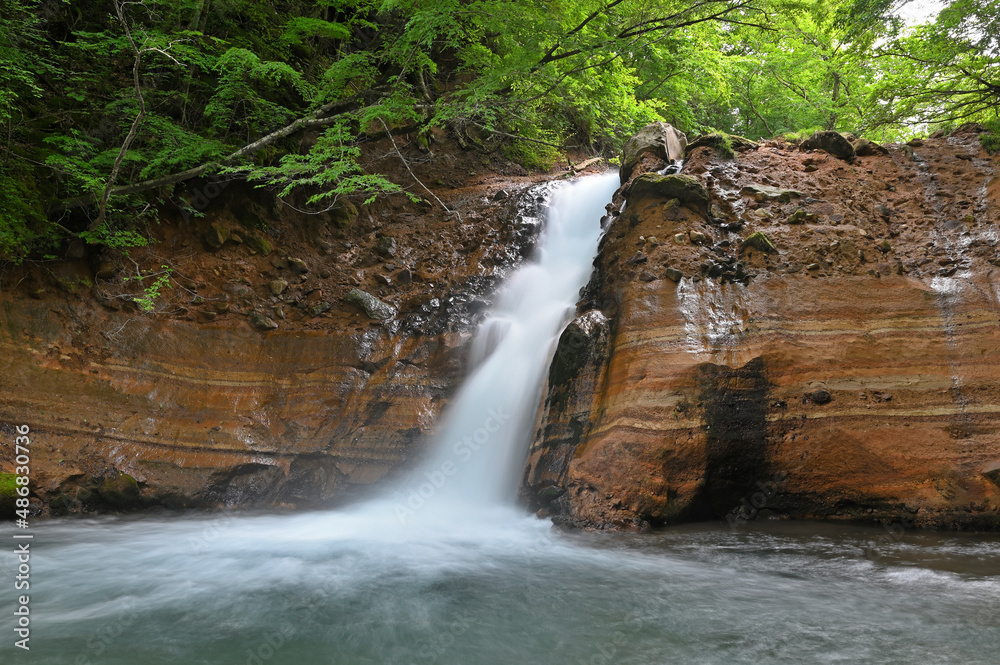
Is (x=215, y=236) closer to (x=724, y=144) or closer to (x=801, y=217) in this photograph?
(x=724, y=144)

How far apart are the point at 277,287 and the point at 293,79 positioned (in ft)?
10.8

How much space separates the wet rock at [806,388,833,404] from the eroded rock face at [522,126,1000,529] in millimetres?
26

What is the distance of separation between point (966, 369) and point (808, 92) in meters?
12.2

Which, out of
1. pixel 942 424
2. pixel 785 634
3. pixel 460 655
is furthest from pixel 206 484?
pixel 942 424

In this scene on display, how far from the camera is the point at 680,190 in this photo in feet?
24.7

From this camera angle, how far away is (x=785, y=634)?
133 inches

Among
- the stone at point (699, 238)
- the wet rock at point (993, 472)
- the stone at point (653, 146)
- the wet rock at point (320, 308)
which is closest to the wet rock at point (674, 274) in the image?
the stone at point (699, 238)

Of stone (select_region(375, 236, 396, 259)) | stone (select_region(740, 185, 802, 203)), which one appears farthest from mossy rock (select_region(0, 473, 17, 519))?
stone (select_region(740, 185, 802, 203))

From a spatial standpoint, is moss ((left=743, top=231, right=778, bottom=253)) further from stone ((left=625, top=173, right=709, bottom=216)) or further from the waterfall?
the waterfall

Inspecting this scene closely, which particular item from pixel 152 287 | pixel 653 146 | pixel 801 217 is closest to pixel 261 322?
pixel 152 287

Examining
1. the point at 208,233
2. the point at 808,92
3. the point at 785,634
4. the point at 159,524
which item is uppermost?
the point at 808,92

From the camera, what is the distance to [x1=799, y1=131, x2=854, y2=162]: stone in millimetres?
8203

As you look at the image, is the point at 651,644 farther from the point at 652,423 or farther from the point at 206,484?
the point at 206,484

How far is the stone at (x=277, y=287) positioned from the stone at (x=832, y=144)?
8294 mm
